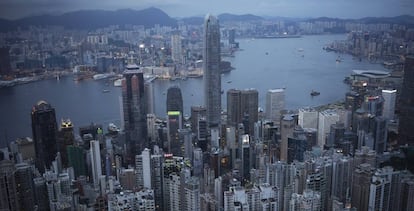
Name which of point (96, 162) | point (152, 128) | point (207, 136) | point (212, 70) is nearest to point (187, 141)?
point (207, 136)

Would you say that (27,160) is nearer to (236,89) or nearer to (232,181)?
(232,181)

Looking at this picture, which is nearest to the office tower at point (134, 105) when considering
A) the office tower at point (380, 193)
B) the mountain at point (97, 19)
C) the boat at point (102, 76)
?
the boat at point (102, 76)

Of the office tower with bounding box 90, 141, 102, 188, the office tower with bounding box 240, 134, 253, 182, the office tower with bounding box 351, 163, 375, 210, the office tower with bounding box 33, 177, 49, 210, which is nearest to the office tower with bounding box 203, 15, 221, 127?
the office tower with bounding box 240, 134, 253, 182

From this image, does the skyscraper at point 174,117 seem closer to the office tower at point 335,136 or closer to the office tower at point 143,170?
the office tower at point 143,170

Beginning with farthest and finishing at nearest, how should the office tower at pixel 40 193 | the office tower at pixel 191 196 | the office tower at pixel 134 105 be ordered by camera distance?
the office tower at pixel 134 105
the office tower at pixel 191 196
the office tower at pixel 40 193

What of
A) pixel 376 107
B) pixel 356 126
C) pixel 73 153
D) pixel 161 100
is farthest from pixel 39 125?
pixel 376 107

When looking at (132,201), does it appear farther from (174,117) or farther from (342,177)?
(174,117)
